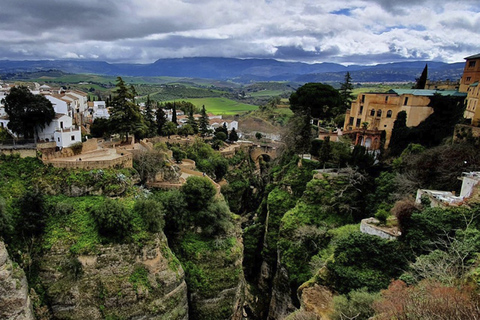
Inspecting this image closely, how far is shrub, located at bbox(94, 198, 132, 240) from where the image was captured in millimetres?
21500

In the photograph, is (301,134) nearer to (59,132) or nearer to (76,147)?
(76,147)

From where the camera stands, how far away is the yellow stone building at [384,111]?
31.9 metres

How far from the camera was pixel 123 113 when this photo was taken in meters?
34.9

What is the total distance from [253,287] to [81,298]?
1800cm

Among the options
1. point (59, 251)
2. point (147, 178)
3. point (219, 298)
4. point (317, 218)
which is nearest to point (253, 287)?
point (219, 298)

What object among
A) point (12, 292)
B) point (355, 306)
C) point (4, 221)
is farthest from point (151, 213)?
point (355, 306)

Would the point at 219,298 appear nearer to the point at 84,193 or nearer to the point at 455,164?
the point at 84,193

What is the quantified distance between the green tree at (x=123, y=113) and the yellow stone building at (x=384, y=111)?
2590cm

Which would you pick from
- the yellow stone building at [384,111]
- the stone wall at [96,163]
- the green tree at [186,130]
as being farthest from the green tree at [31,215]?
the yellow stone building at [384,111]

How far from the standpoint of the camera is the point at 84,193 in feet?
82.7

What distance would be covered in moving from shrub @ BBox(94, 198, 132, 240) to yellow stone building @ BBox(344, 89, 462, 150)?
26.7 metres

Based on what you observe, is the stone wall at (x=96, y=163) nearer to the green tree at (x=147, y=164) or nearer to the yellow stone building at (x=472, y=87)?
the green tree at (x=147, y=164)

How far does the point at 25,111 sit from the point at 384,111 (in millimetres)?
36954

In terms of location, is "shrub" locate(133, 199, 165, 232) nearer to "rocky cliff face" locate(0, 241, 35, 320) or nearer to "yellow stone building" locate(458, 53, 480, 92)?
"rocky cliff face" locate(0, 241, 35, 320)
